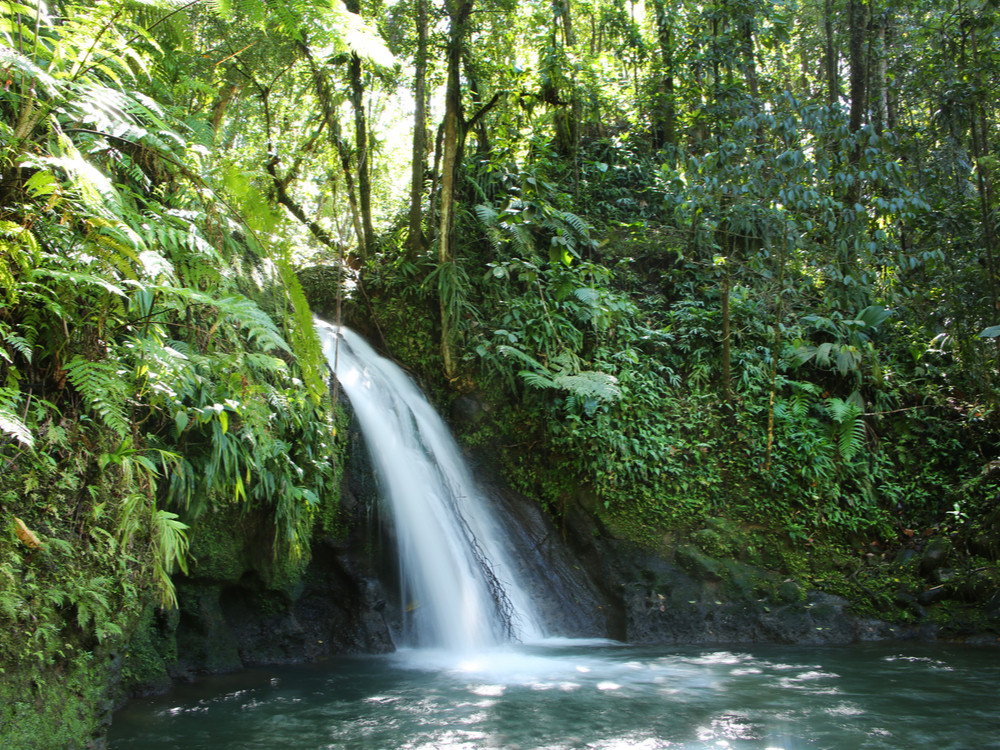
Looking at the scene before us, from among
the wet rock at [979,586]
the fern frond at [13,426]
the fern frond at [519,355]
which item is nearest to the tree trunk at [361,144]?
the fern frond at [519,355]

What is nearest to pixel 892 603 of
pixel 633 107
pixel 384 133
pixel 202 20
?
pixel 633 107

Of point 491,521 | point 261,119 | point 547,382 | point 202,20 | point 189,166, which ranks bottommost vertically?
point 491,521

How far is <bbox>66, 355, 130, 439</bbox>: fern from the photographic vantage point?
3.44 m

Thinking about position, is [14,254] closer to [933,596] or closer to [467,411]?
[467,411]

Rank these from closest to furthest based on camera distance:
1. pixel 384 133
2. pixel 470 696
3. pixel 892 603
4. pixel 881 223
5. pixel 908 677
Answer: pixel 470 696, pixel 908 677, pixel 892 603, pixel 881 223, pixel 384 133

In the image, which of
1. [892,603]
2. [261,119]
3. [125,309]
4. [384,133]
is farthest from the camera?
[384,133]

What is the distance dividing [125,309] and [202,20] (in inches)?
205

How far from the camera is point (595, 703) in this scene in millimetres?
5121

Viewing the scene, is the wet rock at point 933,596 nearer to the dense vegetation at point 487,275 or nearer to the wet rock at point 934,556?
the wet rock at point 934,556

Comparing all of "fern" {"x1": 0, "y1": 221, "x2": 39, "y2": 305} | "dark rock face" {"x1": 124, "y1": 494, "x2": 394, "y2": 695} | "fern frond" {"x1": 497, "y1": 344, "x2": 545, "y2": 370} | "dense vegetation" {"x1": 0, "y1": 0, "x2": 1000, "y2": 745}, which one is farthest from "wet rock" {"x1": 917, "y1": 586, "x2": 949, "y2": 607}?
"fern" {"x1": 0, "y1": 221, "x2": 39, "y2": 305}

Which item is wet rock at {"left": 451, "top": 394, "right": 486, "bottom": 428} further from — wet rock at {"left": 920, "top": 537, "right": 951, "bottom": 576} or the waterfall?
wet rock at {"left": 920, "top": 537, "right": 951, "bottom": 576}

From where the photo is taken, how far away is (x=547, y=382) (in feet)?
26.5

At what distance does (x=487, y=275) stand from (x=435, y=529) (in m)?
3.52

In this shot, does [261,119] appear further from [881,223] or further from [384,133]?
[881,223]
